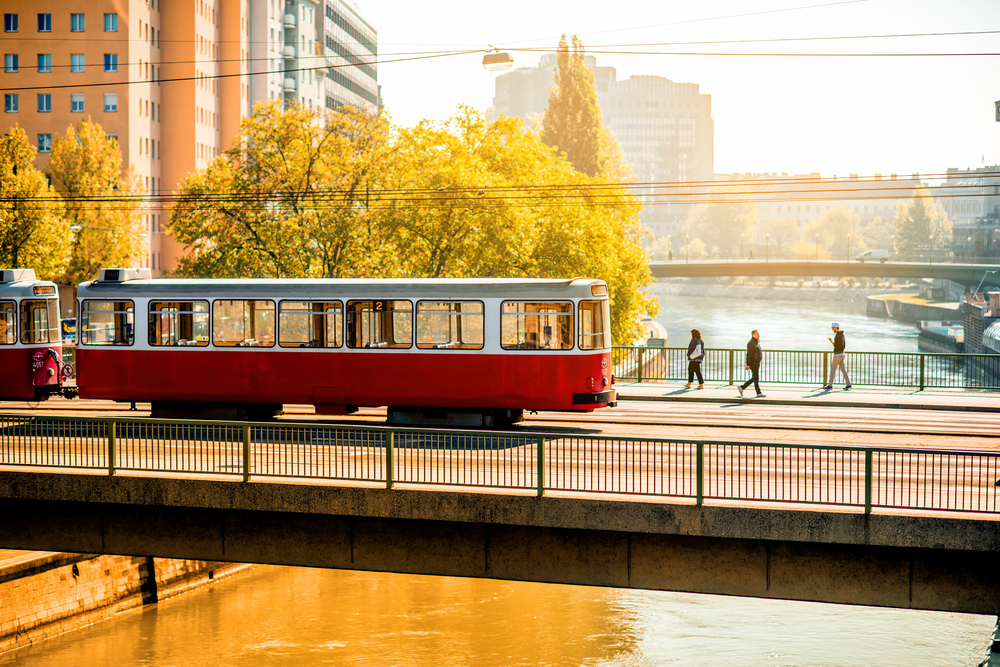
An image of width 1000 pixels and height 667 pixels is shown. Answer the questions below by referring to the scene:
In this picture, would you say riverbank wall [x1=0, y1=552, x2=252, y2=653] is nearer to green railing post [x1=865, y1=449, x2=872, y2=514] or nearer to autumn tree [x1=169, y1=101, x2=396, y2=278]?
autumn tree [x1=169, y1=101, x2=396, y2=278]

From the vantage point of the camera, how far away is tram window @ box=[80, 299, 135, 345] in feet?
68.1

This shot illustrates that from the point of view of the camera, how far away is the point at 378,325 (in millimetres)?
19625

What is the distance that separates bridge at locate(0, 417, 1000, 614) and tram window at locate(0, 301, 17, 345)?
880cm

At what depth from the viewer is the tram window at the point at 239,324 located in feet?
66.2

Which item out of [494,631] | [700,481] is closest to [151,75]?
[494,631]

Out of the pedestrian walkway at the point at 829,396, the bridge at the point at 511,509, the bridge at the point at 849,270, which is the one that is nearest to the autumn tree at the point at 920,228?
the bridge at the point at 849,270

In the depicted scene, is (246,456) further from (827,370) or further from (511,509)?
(827,370)

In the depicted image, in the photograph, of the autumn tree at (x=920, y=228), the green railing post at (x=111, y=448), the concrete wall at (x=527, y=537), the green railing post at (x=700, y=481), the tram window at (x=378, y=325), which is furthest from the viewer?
the autumn tree at (x=920, y=228)

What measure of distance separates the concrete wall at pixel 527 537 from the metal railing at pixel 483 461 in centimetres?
38

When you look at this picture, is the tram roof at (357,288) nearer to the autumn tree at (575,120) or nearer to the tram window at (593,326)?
the tram window at (593,326)

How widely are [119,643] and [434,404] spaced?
29.5ft

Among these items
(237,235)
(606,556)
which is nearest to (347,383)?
(606,556)

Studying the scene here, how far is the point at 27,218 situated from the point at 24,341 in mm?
20526

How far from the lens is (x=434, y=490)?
510 inches
